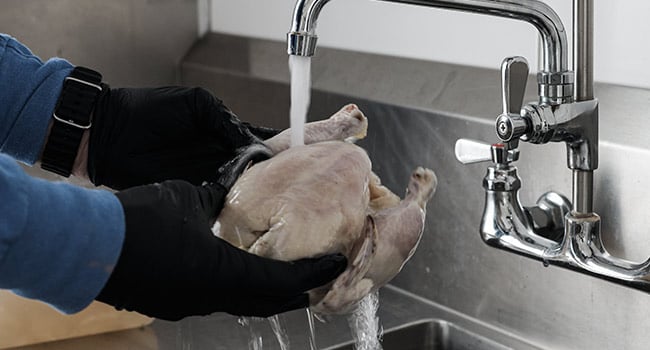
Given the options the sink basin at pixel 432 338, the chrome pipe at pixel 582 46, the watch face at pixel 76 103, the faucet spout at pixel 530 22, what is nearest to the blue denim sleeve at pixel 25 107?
the watch face at pixel 76 103

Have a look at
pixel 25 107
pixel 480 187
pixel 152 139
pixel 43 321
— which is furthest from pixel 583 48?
pixel 43 321

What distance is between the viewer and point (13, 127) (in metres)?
1.15

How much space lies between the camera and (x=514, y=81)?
1.07m

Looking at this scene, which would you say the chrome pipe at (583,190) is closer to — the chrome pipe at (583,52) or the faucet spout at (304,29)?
the chrome pipe at (583,52)

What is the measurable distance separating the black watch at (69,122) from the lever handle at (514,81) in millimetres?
497

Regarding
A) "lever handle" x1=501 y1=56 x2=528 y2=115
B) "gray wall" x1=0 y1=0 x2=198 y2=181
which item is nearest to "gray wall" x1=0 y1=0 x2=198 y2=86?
"gray wall" x1=0 y1=0 x2=198 y2=181

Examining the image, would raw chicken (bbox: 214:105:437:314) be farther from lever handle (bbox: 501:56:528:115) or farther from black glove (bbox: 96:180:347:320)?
lever handle (bbox: 501:56:528:115)

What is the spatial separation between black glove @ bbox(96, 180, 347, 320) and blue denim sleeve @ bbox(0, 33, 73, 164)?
1.15ft

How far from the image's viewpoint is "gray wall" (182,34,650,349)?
1.16m

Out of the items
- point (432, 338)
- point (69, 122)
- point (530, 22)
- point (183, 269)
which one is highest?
point (530, 22)

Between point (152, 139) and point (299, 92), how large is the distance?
0.94ft

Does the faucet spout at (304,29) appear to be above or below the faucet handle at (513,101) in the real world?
above

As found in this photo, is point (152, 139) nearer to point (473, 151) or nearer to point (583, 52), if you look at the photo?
point (473, 151)

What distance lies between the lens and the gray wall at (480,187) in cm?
116
